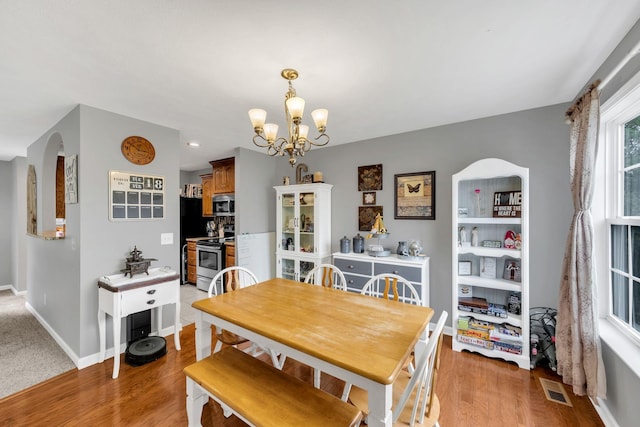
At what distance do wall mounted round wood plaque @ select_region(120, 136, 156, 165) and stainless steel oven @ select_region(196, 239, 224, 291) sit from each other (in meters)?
1.93

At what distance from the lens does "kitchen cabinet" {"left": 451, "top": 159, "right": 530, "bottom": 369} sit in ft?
7.60

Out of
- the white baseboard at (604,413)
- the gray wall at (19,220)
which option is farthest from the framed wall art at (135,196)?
the white baseboard at (604,413)

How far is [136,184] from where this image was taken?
2.62m

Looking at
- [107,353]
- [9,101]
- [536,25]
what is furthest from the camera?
[107,353]

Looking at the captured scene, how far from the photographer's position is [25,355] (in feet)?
8.07

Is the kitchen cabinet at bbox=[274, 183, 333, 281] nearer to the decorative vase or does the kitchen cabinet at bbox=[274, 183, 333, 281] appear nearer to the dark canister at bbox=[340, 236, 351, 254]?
the dark canister at bbox=[340, 236, 351, 254]

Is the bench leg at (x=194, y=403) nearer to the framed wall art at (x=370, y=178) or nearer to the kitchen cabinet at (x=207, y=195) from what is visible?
the framed wall art at (x=370, y=178)

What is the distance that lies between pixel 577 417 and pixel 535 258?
1.26 m

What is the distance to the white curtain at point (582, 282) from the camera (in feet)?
5.51

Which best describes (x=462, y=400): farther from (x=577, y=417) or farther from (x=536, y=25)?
(x=536, y=25)

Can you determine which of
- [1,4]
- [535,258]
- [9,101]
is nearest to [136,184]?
[9,101]

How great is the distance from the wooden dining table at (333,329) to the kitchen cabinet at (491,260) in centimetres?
123

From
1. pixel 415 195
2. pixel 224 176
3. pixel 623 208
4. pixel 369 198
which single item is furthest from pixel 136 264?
pixel 623 208

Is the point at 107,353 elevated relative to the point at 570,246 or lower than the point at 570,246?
lower
